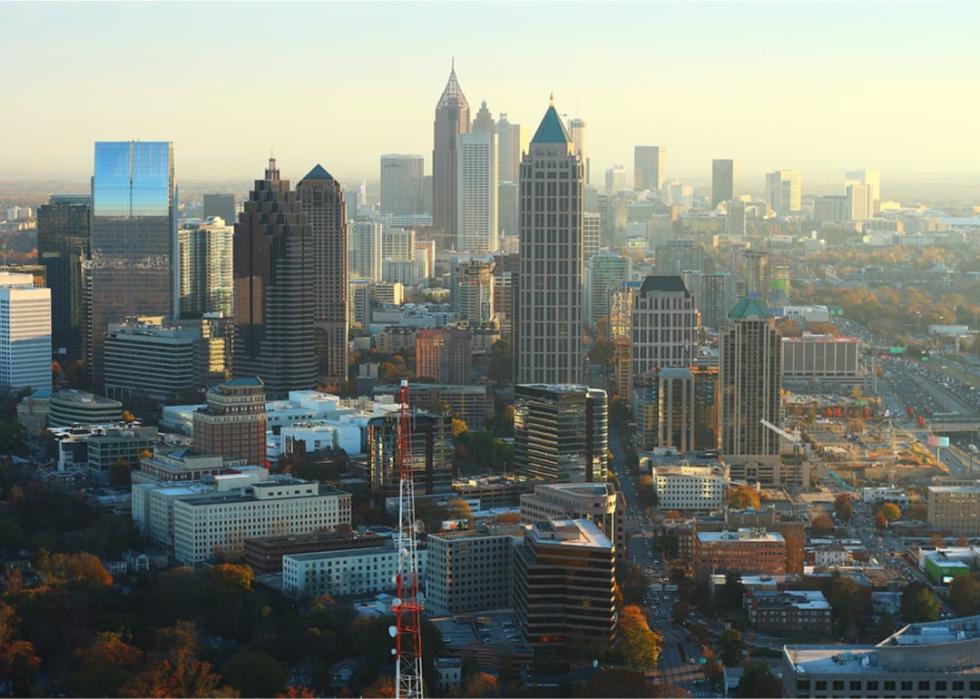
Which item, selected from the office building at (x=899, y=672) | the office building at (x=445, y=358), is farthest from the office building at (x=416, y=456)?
the office building at (x=899, y=672)

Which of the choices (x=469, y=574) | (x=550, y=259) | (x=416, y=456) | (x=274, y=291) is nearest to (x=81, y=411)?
(x=274, y=291)

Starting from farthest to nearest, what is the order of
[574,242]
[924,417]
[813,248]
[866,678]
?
[813,248] < [574,242] < [924,417] < [866,678]

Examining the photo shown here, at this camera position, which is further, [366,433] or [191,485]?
[366,433]

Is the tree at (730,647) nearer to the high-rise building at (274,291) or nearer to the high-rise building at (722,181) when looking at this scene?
the high-rise building at (274,291)

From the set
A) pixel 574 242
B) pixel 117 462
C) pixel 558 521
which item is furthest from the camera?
pixel 574 242

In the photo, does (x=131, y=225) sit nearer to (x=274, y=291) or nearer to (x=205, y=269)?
(x=205, y=269)

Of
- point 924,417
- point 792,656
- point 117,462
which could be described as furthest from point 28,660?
point 924,417

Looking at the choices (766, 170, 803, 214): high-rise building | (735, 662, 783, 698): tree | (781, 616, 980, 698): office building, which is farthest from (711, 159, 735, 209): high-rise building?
(781, 616, 980, 698): office building

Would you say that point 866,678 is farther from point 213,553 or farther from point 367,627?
point 213,553
